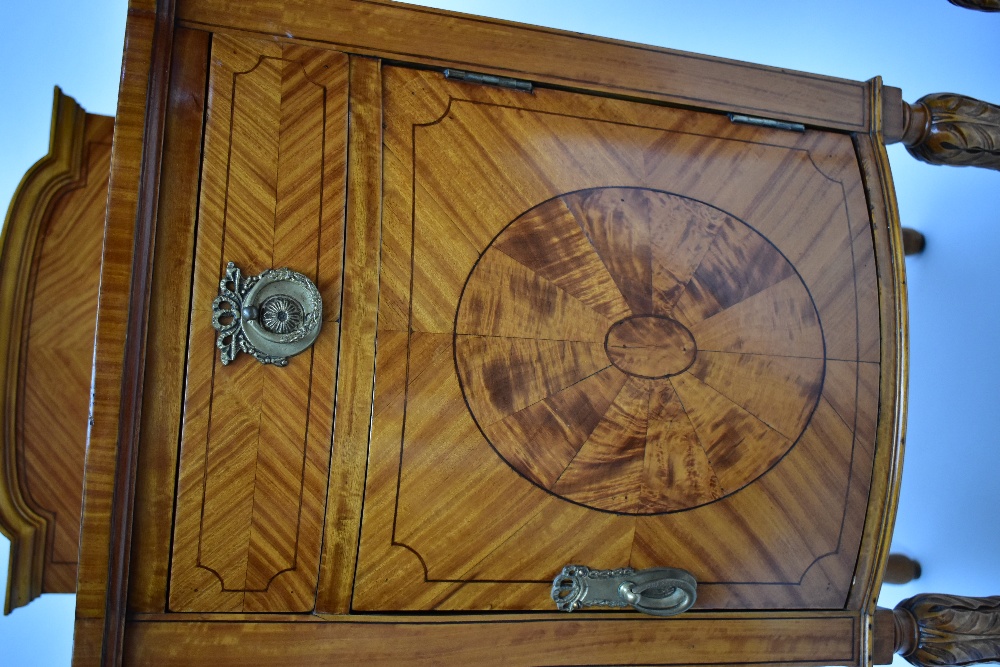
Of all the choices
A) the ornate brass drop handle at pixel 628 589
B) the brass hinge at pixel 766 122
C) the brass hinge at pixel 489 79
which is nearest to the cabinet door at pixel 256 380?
the brass hinge at pixel 489 79

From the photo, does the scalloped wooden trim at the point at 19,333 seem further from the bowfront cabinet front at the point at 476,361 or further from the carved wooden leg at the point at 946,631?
the carved wooden leg at the point at 946,631

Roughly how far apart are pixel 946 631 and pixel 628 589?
62 centimetres

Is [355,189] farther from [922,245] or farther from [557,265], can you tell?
[922,245]

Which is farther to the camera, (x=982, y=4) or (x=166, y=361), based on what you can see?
(x=982, y=4)

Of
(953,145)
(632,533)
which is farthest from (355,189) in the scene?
(953,145)

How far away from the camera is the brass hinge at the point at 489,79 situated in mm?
1262

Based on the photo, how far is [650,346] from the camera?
1265mm

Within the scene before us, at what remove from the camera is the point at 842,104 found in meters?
1.44

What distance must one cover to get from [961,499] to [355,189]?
1654mm

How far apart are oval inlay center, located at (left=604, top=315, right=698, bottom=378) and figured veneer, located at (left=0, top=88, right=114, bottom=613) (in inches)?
35.3

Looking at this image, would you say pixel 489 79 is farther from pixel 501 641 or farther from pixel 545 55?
pixel 501 641

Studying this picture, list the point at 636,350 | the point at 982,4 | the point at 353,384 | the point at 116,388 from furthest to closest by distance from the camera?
the point at 982,4
the point at 636,350
the point at 353,384
the point at 116,388

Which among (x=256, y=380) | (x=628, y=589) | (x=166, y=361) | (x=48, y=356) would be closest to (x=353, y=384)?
(x=256, y=380)

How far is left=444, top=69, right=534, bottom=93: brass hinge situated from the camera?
1.26m
